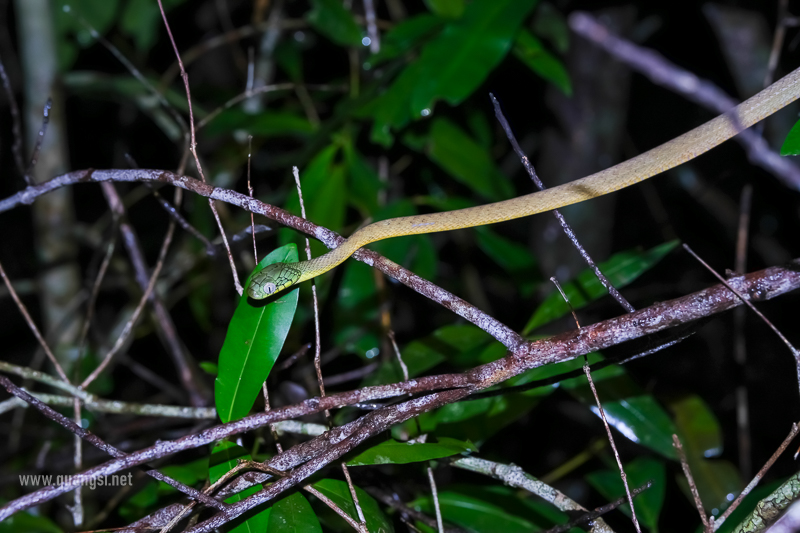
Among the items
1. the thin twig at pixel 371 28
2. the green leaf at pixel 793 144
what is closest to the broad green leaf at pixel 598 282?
the green leaf at pixel 793 144

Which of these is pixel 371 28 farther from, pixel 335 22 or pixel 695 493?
pixel 695 493

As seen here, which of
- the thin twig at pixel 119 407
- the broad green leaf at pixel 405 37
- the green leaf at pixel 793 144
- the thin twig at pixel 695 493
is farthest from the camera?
the broad green leaf at pixel 405 37

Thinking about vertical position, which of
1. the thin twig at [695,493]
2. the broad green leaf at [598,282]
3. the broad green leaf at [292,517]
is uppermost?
the broad green leaf at [598,282]

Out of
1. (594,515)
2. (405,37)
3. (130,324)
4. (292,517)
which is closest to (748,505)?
(594,515)

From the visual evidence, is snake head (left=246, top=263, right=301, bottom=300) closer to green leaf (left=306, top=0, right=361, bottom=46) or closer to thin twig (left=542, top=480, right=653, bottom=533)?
thin twig (left=542, top=480, right=653, bottom=533)

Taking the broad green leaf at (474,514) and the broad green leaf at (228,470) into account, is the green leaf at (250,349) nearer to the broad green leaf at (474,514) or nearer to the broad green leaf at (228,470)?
the broad green leaf at (228,470)

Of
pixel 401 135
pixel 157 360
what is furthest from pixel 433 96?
pixel 157 360

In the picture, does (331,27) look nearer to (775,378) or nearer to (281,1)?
(281,1)

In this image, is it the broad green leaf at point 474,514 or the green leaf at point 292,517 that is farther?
the broad green leaf at point 474,514
